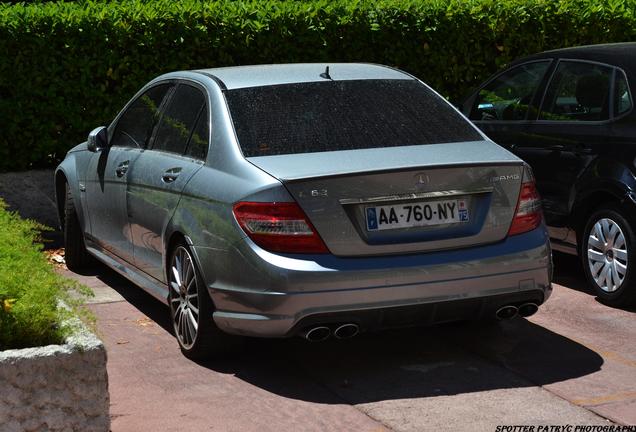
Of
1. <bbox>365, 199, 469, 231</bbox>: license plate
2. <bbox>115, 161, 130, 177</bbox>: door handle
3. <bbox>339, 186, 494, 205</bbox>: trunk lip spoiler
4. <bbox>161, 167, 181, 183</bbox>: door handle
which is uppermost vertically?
<bbox>339, 186, 494, 205</bbox>: trunk lip spoiler

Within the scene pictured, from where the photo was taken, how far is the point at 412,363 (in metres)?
6.58

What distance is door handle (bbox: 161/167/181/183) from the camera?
6.94 m

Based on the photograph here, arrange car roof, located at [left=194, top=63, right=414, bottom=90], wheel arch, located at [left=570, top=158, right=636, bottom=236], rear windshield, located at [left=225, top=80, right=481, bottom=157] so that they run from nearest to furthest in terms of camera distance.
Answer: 1. rear windshield, located at [left=225, top=80, right=481, bottom=157]
2. car roof, located at [left=194, top=63, right=414, bottom=90]
3. wheel arch, located at [left=570, top=158, right=636, bottom=236]

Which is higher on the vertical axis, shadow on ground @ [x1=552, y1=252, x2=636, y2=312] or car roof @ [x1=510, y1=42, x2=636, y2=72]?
car roof @ [x1=510, y1=42, x2=636, y2=72]

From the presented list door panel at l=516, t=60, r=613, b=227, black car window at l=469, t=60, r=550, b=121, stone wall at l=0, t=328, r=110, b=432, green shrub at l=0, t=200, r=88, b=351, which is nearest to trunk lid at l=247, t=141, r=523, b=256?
green shrub at l=0, t=200, r=88, b=351

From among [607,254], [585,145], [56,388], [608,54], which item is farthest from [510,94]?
[56,388]

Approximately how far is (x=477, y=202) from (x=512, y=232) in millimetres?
265

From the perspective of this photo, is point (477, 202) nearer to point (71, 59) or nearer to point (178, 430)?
point (178, 430)

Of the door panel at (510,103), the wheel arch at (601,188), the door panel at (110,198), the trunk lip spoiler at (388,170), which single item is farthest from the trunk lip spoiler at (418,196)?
the door panel at (510,103)

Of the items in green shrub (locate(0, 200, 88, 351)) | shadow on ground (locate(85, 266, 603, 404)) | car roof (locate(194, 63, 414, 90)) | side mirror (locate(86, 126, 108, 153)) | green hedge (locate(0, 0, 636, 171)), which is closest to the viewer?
green shrub (locate(0, 200, 88, 351))

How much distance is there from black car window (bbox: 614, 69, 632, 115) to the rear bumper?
2032mm

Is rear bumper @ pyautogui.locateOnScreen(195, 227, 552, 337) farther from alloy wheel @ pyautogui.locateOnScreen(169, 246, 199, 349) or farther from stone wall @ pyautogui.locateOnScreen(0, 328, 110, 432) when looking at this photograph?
stone wall @ pyautogui.locateOnScreen(0, 328, 110, 432)

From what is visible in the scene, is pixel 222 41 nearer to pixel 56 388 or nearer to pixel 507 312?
pixel 507 312

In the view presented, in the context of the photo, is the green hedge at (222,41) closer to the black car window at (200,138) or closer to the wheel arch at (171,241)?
the black car window at (200,138)
